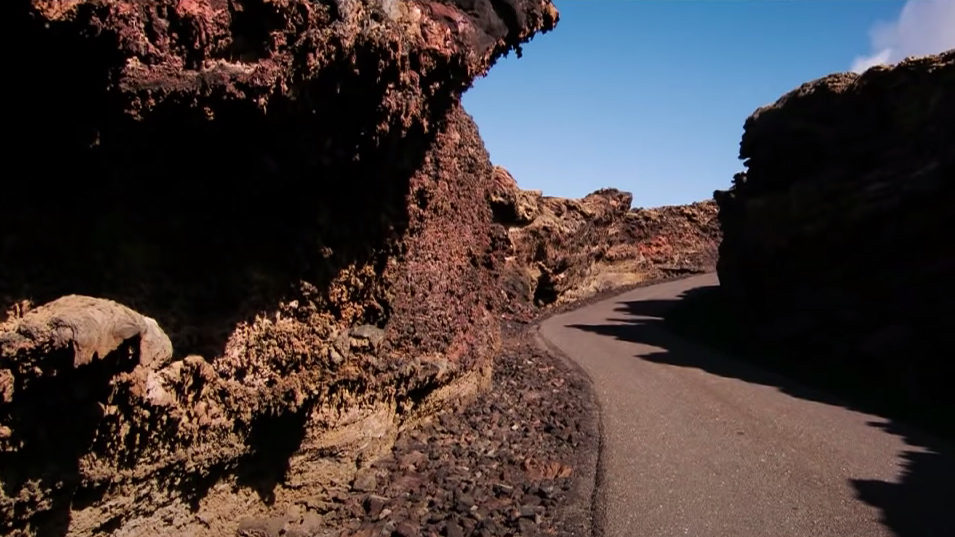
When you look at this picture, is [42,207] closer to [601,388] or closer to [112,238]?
[112,238]

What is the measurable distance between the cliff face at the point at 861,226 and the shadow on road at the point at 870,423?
100cm

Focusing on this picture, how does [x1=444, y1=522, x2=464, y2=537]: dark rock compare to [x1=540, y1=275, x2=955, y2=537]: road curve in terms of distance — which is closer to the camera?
[x1=444, y1=522, x2=464, y2=537]: dark rock

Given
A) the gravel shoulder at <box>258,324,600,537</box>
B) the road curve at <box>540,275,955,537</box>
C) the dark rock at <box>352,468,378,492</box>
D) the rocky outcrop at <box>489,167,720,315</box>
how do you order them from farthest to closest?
1. the rocky outcrop at <box>489,167,720,315</box>
2. the dark rock at <box>352,468,378,492</box>
3. the road curve at <box>540,275,955,537</box>
4. the gravel shoulder at <box>258,324,600,537</box>

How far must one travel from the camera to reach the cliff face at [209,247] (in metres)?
4.15

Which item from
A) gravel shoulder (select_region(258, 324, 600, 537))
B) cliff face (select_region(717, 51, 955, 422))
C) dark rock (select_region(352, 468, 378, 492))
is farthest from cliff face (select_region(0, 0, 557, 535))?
cliff face (select_region(717, 51, 955, 422))

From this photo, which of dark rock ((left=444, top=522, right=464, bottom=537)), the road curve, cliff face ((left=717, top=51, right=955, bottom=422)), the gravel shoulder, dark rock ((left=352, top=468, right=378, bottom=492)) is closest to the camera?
dark rock ((left=444, top=522, right=464, bottom=537))

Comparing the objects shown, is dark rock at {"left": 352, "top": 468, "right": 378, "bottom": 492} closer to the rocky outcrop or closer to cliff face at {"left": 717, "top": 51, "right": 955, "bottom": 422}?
cliff face at {"left": 717, "top": 51, "right": 955, "bottom": 422}

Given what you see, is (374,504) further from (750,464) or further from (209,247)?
(750,464)

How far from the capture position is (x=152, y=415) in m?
4.82

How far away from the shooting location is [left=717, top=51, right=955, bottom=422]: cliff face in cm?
1247

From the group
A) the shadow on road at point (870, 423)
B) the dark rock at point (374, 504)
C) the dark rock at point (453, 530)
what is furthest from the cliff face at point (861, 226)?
the dark rock at point (374, 504)

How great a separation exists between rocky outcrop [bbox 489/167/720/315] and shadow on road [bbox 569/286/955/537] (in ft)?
9.12

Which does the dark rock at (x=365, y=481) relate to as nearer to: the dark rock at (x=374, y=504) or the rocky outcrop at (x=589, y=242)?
the dark rock at (x=374, y=504)

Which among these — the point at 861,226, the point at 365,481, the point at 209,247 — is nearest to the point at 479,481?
the point at 365,481
